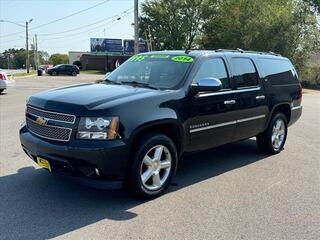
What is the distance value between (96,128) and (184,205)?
4.67 ft

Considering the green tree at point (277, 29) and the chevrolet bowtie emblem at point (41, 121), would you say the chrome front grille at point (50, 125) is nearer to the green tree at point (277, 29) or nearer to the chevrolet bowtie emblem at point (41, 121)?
the chevrolet bowtie emblem at point (41, 121)

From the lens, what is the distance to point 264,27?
34.2 meters

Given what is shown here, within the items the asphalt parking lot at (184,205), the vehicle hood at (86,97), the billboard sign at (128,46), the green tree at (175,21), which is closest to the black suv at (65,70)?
the green tree at (175,21)

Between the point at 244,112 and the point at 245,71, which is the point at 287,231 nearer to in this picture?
the point at 244,112

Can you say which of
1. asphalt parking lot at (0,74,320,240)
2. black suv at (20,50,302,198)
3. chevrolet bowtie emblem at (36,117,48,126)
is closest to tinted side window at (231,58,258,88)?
black suv at (20,50,302,198)

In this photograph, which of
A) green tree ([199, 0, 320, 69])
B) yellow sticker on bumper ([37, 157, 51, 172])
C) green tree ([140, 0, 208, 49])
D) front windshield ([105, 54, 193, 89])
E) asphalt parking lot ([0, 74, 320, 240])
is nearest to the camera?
asphalt parking lot ([0, 74, 320, 240])

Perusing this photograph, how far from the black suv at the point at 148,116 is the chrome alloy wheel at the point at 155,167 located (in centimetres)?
1

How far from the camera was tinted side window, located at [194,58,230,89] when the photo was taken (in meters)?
6.27

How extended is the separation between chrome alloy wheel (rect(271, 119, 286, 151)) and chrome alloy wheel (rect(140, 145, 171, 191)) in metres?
3.20

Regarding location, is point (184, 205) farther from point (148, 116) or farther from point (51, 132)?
point (51, 132)

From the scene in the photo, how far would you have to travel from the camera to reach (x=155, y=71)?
6.39m

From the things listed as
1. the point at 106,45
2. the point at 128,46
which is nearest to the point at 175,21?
the point at 128,46

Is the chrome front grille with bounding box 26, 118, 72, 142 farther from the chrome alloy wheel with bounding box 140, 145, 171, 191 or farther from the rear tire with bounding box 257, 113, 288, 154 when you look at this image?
the rear tire with bounding box 257, 113, 288, 154

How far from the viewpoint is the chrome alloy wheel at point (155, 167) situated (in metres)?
5.42
